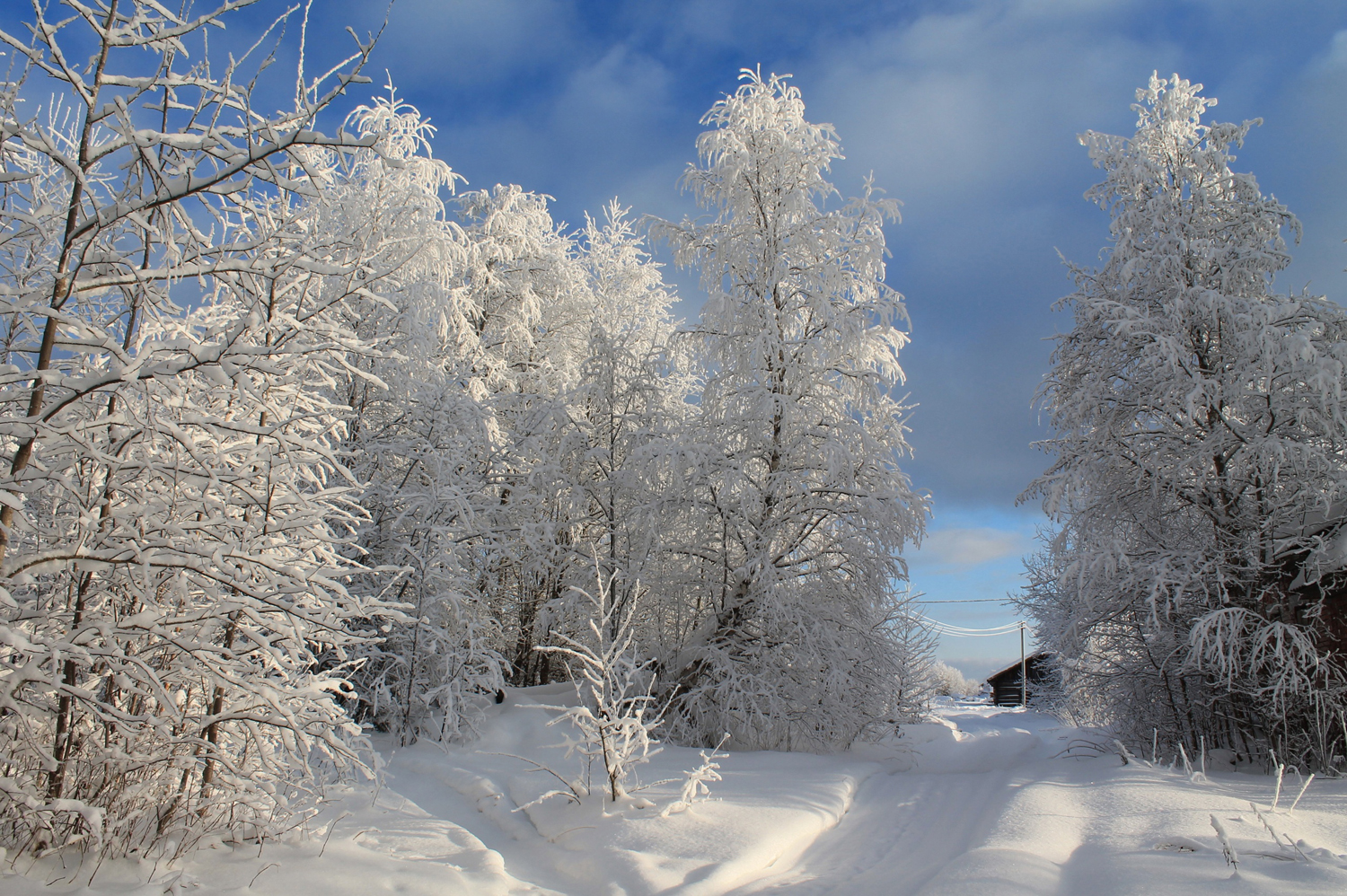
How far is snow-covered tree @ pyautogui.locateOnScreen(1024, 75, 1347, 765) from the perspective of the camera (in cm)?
698

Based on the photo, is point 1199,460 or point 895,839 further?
point 1199,460

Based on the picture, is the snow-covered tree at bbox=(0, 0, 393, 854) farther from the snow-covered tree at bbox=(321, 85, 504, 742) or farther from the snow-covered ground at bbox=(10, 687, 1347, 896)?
the snow-covered tree at bbox=(321, 85, 504, 742)

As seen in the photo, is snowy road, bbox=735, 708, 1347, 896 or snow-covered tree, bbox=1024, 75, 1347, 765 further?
snow-covered tree, bbox=1024, 75, 1347, 765

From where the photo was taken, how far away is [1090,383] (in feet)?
27.6

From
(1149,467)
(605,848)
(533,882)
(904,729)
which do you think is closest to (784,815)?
(605,848)

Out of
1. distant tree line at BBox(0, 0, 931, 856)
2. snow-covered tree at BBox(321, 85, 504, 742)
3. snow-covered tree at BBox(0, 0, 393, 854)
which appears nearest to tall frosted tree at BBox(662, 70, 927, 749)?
distant tree line at BBox(0, 0, 931, 856)

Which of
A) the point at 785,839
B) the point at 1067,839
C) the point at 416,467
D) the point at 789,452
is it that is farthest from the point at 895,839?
the point at 416,467

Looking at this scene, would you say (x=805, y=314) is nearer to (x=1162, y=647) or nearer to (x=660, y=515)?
(x=660, y=515)

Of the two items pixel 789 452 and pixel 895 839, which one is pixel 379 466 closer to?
pixel 789 452

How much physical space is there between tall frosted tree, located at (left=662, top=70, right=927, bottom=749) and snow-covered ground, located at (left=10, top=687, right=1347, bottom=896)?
1415mm

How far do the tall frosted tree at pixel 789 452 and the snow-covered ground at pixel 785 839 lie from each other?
142 cm

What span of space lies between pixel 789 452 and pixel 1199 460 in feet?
14.6

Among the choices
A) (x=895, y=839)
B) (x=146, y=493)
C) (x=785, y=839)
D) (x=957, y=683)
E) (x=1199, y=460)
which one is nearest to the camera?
(x=146, y=493)

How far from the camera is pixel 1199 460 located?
7.51 m
